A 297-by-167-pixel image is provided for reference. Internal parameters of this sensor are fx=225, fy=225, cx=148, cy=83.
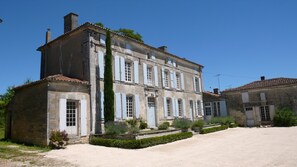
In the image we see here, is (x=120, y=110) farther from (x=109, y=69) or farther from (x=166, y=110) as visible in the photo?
(x=166, y=110)

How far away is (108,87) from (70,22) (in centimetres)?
558

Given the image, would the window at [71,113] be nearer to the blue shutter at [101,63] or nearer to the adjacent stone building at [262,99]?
the blue shutter at [101,63]

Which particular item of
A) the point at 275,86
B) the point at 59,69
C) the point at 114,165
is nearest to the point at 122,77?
the point at 59,69

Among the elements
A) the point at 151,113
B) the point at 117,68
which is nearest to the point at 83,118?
the point at 117,68

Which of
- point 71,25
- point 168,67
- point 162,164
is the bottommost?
point 162,164

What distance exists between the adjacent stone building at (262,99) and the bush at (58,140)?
17581 millimetres

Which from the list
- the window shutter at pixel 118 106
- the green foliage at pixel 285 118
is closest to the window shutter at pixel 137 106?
the window shutter at pixel 118 106

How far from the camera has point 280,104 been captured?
20781mm

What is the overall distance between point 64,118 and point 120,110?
353cm

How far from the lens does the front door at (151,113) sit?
1612 cm

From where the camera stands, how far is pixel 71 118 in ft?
38.9

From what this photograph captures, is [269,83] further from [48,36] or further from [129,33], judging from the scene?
[48,36]

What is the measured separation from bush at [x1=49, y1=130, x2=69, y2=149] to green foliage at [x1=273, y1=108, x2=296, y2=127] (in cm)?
1804

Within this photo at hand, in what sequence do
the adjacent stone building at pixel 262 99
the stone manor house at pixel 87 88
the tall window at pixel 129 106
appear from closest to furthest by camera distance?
the stone manor house at pixel 87 88
the tall window at pixel 129 106
the adjacent stone building at pixel 262 99
